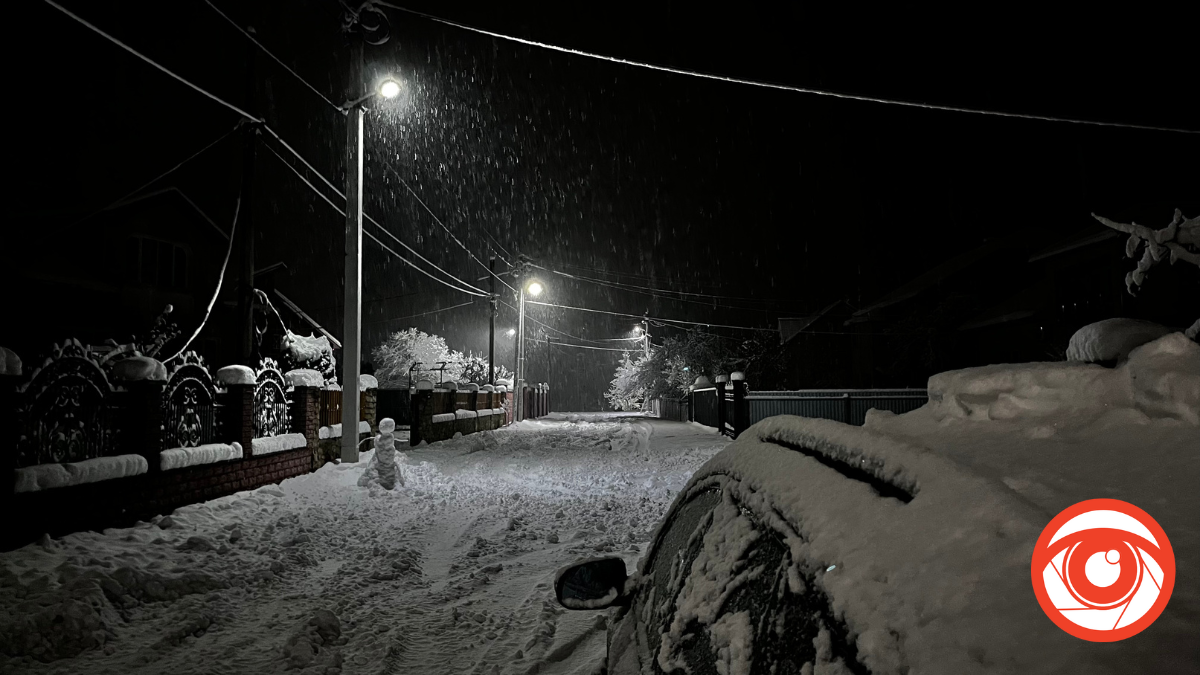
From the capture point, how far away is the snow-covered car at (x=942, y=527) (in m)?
0.82

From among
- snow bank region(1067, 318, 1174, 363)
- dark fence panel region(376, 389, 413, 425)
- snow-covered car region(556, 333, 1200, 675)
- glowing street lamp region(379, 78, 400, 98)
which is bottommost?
dark fence panel region(376, 389, 413, 425)

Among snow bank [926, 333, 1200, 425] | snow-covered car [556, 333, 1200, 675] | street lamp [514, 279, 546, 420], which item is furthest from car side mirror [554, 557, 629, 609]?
street lamp [514, 279, 546, 420]

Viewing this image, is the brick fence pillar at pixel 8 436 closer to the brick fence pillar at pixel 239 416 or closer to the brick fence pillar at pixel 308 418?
the brick fence pillar at pixel 239 416

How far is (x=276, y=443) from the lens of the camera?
10906mm

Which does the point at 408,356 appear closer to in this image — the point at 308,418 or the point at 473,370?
the point at 473,370

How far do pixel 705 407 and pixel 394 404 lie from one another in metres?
18.6

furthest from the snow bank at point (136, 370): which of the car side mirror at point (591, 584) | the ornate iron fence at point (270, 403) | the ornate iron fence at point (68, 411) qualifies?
the car side mirror at point (591, 584)

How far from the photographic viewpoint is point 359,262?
492 inches

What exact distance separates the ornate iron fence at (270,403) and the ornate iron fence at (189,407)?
102 cm

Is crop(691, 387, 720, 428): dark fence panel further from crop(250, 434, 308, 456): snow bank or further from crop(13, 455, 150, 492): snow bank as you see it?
crop(13, 455, 150, 492): snow bank

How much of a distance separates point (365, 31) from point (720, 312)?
39765 millimetres

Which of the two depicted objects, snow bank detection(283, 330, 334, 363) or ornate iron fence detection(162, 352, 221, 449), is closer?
ornate iron fence detection(162, 352, 221, 449)

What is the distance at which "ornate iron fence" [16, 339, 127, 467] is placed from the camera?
6.74 meters

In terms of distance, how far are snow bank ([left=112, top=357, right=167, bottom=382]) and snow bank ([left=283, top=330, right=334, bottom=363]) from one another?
20.3 metres
